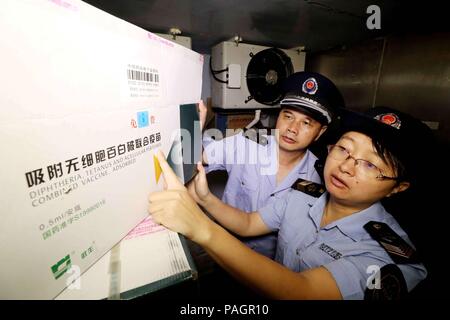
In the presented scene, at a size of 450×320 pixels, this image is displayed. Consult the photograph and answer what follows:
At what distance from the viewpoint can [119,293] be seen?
1.43 ft

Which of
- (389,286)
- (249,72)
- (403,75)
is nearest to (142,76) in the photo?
(389,286)

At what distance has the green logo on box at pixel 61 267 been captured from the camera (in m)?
0.42

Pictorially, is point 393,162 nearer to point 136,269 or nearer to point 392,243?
point 392,243

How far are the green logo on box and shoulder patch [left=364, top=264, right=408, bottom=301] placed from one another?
85 cm

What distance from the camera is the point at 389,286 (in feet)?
2.26

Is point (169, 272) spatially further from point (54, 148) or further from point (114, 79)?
point (114, 79)

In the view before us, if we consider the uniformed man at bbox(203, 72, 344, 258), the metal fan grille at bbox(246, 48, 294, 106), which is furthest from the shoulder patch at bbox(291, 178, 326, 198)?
the metal fan grille at bbox(246, 48, 294, 106)

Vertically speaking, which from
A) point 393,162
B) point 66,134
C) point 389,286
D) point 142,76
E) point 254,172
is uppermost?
point 142,76

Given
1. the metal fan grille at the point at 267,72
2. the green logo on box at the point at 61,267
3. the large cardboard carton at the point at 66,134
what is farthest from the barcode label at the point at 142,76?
the metal fan grille at the point at 267,72

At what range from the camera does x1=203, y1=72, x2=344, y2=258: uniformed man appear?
1.36 metres

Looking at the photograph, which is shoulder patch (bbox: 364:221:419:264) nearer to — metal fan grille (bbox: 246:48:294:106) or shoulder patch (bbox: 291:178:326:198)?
shoulder patch (bbox: 291:178:326:198)

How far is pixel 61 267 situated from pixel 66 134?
268 millimetres

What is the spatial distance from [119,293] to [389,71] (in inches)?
76.5
